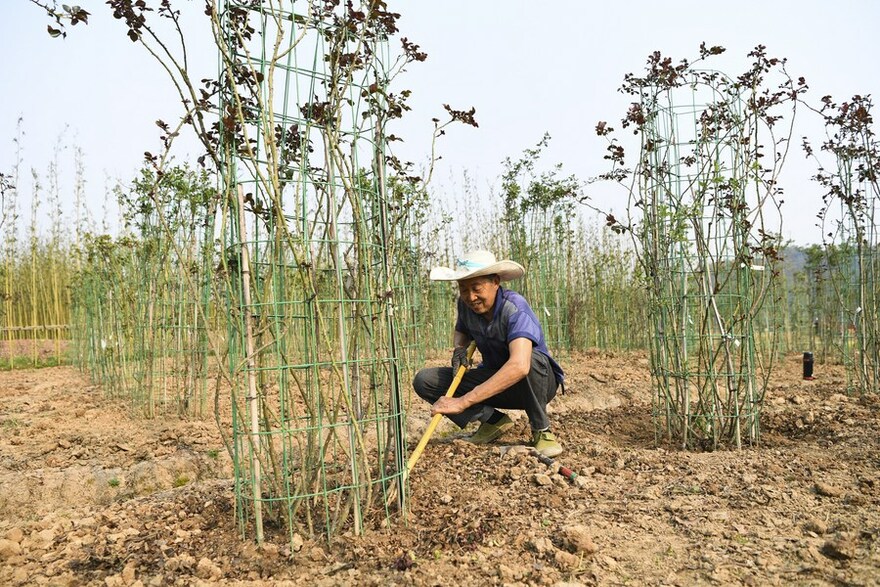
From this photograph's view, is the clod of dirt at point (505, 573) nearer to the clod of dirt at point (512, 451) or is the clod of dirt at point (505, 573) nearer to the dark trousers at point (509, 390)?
the clod of dirt at point (512, 451)

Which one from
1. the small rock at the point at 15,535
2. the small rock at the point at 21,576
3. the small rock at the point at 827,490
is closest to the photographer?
the small rock at the point at 21,576

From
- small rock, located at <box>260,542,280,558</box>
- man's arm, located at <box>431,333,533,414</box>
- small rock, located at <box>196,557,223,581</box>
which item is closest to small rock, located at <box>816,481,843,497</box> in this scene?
man's arm, located at <box>431,333,533,414</box>

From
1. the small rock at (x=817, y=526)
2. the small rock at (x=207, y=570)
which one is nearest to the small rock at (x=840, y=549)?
the small rock at (x=817, y=526)

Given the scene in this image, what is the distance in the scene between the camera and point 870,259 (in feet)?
20.3

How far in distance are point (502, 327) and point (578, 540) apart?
160 centimetres

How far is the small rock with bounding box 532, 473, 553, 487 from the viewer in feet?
10.7

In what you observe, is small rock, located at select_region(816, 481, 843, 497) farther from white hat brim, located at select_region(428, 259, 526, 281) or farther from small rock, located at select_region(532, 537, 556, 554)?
white hat brim, located at select_region(428, 259, 526, 281)

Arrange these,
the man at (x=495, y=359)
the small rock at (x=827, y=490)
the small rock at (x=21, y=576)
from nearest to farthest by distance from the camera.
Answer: the small rock at (x=21, y=576), the small rock at (x=827, y=490), the man at (x=495, y=359)

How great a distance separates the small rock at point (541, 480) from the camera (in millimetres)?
3250

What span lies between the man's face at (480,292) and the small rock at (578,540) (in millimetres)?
1575

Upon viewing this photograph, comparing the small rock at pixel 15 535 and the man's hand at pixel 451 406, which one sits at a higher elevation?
the man's hand at pixel 451 406

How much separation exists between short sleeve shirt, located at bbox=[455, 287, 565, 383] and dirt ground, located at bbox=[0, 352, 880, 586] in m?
0.61

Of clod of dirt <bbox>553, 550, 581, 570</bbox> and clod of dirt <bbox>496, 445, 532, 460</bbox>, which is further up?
clod of dirt <bbox>496, 445, 532, 460</bbox>

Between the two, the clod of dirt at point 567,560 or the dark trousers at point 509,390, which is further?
the dark trousers at point 509,390
